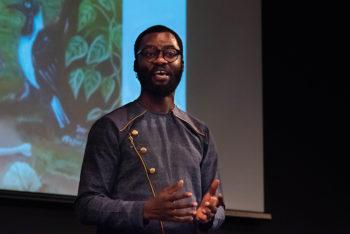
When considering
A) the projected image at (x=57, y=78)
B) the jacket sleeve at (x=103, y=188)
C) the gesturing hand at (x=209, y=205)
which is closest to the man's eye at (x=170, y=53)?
the jacket sleeve at (x=103, y=188)

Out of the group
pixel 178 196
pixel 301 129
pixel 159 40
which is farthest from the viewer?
pixel 301 129

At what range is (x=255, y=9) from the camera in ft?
9.29

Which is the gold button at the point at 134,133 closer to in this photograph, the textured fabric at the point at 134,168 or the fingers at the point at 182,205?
the textured fabric at the point at 134,168

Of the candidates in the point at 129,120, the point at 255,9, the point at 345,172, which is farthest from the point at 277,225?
the point at 129,120

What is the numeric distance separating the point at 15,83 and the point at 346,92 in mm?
1732

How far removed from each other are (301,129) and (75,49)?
126cm

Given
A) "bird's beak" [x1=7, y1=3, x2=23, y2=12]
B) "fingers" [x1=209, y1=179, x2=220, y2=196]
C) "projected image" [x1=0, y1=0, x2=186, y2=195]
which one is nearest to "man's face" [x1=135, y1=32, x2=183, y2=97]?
"fingers" [x1=209, y1=179, x2=220, y2=196]

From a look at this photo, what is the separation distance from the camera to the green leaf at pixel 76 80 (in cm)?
275

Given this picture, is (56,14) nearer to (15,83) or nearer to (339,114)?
(15,83)

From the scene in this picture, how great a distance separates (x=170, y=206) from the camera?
3.84 feet

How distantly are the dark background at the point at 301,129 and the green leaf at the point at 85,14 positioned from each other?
907mm

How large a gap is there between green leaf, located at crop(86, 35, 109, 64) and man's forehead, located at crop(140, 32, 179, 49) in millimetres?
1398

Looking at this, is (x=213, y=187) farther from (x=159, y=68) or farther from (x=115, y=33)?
(x=115, y=33)

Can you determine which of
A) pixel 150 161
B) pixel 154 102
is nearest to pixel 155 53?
pixel 154 102
